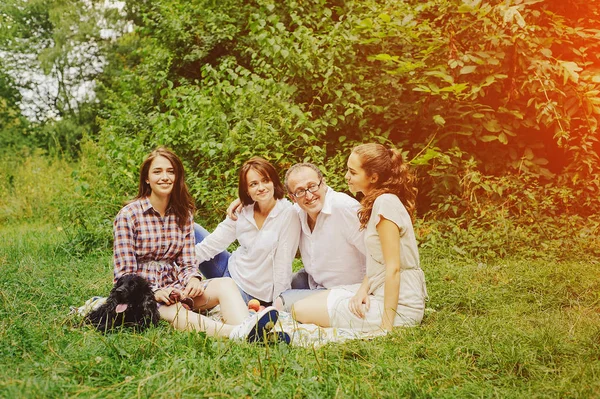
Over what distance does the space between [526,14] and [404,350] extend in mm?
4235

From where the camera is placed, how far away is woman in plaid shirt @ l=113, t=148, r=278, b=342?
11.7 ft

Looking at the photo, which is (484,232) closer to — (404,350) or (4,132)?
(404,350)

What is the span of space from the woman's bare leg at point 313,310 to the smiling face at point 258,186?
74cm

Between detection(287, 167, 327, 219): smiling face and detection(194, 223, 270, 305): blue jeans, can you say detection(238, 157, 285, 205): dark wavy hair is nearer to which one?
detection(287, 167, 327, 219): smiling face

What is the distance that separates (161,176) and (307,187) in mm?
953

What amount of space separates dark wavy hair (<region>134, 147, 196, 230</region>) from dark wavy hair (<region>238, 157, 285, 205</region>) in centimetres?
38

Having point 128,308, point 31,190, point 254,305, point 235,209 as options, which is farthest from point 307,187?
point 31,190

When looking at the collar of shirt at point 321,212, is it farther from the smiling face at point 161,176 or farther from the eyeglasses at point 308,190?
the smiling face at point 161,176

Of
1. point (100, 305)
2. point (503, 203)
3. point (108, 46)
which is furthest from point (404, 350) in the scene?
point (108, 46)

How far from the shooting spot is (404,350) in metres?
2.91

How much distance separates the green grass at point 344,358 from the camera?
2.38m

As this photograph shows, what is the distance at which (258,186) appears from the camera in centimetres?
385

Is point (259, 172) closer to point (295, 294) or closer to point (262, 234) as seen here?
point (262, 234)

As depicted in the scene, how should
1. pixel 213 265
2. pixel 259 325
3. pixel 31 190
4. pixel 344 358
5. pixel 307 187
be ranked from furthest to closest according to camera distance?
1. pixel 31 190
2. pixel 213 265
3. pixel 307 187
4. pixel 259 325
5. pixel 344 358
